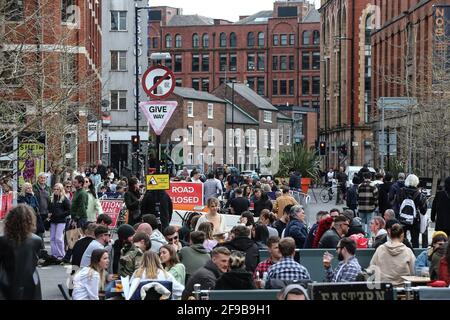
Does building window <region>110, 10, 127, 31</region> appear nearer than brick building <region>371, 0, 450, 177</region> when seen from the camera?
No

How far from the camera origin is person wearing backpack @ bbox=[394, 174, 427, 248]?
24.8 meters

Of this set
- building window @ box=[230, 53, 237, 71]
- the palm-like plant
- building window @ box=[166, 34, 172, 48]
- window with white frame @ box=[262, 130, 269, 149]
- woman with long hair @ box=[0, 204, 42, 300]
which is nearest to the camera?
woman with long hair @ box=[0, 204, 42, 300]

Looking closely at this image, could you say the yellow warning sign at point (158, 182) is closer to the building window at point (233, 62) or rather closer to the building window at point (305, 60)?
the building window at point (305, 60)

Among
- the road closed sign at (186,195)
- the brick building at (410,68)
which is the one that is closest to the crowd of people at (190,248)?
the road closed sign at (186,195)

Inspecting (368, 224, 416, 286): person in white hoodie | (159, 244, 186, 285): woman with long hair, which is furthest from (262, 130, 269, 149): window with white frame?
(159, 244, 186, 285): woman with long hair

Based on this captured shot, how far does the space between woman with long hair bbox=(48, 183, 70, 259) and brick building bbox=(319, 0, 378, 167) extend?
66.1m

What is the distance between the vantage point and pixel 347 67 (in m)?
103

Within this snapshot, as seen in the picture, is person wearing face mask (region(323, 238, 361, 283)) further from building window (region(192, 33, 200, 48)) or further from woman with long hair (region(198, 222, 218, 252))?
building window (region(192, 33, 200, 48))

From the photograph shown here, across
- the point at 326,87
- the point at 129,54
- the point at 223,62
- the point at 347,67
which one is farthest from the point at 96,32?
the point at 223,62

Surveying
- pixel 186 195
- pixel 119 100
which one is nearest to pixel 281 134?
pixel 119 100

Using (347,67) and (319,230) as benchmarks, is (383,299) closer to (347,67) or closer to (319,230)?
(319,230)

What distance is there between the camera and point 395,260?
1484 centimetres

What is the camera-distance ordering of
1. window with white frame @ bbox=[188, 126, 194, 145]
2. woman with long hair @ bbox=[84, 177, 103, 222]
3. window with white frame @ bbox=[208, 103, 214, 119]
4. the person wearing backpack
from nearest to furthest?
woman with long hair @ bbox=[84, 177, 103, 222]
the person wearing backpack
window with white frame @ bbox=[188, 126, 194, 145]
window with white frame @ bbox=[208, 103, 214, 119]

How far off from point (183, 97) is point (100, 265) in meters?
86.6
